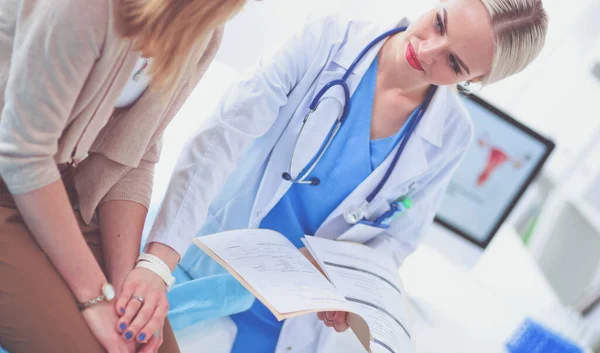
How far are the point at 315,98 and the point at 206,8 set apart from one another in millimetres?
485

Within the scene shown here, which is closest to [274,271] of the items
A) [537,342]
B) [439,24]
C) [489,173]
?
[439,24]

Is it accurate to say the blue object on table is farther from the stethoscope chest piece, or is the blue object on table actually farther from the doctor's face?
the doctor's face

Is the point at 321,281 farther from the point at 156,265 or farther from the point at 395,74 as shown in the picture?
the point at 395,74

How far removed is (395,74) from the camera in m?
1.21

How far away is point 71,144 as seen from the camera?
0.75 meters

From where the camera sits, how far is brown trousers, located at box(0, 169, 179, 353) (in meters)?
0.68

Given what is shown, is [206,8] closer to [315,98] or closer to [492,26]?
[315,98]

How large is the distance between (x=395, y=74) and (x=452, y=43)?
18cm

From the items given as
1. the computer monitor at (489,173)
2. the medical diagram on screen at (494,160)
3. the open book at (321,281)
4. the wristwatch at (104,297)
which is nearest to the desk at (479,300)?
the computer monitor at (489,173)

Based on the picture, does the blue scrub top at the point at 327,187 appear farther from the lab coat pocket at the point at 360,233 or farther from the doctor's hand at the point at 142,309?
the doctor's hand at the point at 142,309

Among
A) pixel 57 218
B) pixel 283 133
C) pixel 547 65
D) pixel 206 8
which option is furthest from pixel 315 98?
pixel 547 65

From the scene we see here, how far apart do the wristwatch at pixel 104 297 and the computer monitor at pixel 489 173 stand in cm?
132

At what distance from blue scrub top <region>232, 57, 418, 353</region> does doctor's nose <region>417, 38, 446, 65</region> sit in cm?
14

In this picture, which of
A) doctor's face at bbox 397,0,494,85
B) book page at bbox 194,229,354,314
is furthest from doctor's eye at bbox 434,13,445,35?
book page at bbox 194,229,354,314
